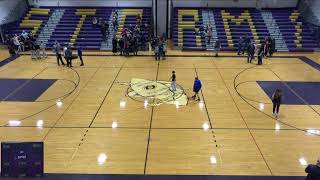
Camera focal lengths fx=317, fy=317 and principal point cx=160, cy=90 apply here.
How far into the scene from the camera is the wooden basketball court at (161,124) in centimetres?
914

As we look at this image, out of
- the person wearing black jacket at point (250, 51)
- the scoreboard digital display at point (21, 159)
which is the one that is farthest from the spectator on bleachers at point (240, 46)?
the scoreboard digital display at point (21, 159)

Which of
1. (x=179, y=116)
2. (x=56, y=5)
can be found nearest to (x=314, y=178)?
(x=179, y=116)

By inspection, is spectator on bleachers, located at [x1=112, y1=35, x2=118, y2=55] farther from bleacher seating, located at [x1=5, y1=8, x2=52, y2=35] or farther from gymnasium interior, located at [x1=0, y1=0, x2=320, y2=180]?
bleacher seating, located at [x1=5, y1=8, x2=52, y2=35]

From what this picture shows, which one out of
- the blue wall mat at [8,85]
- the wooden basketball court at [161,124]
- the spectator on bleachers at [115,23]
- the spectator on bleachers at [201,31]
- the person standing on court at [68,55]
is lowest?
the wooden basketball court at [161,124]

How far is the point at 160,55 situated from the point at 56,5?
1220cm

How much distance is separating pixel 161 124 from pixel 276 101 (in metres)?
4.35

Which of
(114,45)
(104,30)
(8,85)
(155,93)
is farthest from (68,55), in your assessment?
(155,93)

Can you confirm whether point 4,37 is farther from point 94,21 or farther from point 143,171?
point 143,171

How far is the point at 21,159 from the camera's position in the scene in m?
8.05

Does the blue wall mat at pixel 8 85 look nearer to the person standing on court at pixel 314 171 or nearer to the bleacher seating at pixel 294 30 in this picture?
the person standing on court at pixel 314 171

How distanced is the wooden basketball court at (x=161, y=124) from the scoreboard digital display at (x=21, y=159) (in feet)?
1.97

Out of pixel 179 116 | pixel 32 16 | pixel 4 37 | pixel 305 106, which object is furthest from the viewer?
pixel 32 16

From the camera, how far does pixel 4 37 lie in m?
23.7

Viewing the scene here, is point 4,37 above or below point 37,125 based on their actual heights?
above
